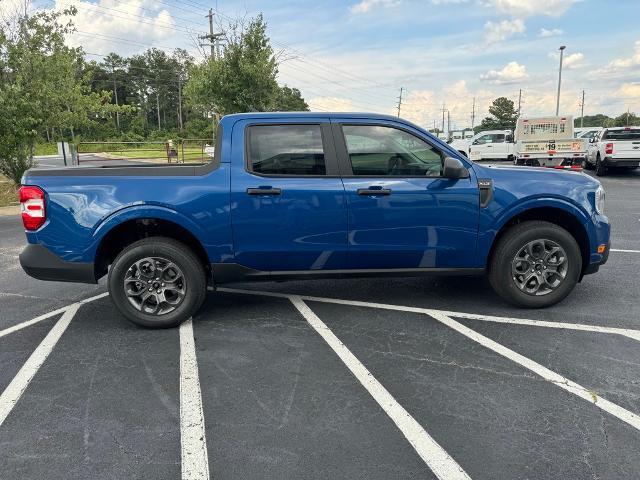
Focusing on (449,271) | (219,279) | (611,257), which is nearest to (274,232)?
(219,279)

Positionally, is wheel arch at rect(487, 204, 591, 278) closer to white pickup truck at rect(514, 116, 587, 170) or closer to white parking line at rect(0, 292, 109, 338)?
white parking line at rect(0, 292, 109, 338)

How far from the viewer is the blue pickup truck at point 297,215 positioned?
4.22 m

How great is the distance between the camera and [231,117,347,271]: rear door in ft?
14.0

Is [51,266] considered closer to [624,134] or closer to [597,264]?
[597,264]

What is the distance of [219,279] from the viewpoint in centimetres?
443

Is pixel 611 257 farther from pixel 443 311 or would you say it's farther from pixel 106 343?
pixel 106 343

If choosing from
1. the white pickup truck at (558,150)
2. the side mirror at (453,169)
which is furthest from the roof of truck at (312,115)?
the white pickup truck at (558,150)

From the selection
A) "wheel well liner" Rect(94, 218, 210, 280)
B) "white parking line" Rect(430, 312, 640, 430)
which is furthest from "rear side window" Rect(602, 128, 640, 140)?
"wheel well liner" Rect(94, 218, 210, 280)

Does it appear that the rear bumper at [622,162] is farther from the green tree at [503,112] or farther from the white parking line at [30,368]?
the green tree at [503,112]

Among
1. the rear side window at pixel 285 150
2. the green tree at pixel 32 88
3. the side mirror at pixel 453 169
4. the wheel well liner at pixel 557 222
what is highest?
the green tree at pixel 32 88

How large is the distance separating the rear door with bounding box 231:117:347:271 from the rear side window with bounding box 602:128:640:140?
17.3 metres

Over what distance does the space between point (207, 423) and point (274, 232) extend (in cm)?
180

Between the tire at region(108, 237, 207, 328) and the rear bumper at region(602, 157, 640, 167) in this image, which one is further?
the rear bumper at region(602, 157, 640, 167)

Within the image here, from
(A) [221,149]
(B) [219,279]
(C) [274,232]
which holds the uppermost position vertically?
(A) [221,149]
